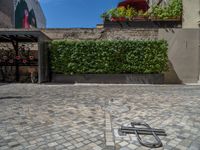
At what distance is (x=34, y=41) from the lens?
14.3 metres

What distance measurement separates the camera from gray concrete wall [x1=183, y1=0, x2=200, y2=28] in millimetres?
13812

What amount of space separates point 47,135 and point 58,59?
9.19 meters

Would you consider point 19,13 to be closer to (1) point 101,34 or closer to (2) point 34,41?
(2) point 34,41

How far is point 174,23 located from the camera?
1391 cm

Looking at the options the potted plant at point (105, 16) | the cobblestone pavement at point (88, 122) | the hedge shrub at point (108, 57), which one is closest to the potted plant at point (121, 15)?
the potted plant at point (105, 16)

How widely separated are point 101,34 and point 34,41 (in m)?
4.34

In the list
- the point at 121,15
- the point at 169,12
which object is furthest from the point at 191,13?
the point at 121,15

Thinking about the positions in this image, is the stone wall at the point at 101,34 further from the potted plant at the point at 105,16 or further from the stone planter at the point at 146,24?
the potted plant at the point at 105,16

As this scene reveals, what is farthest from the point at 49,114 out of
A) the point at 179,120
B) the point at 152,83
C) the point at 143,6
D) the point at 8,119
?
the point at 143,6

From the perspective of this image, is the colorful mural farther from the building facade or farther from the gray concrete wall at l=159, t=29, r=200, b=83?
the gray concrete wall at l=159, t=29, r=200, b=83

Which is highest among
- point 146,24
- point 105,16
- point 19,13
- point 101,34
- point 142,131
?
point 19,13

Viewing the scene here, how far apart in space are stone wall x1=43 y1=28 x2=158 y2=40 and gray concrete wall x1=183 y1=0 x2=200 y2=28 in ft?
6.99

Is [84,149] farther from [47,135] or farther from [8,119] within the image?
[8,119]

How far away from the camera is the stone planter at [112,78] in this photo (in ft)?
41.1
